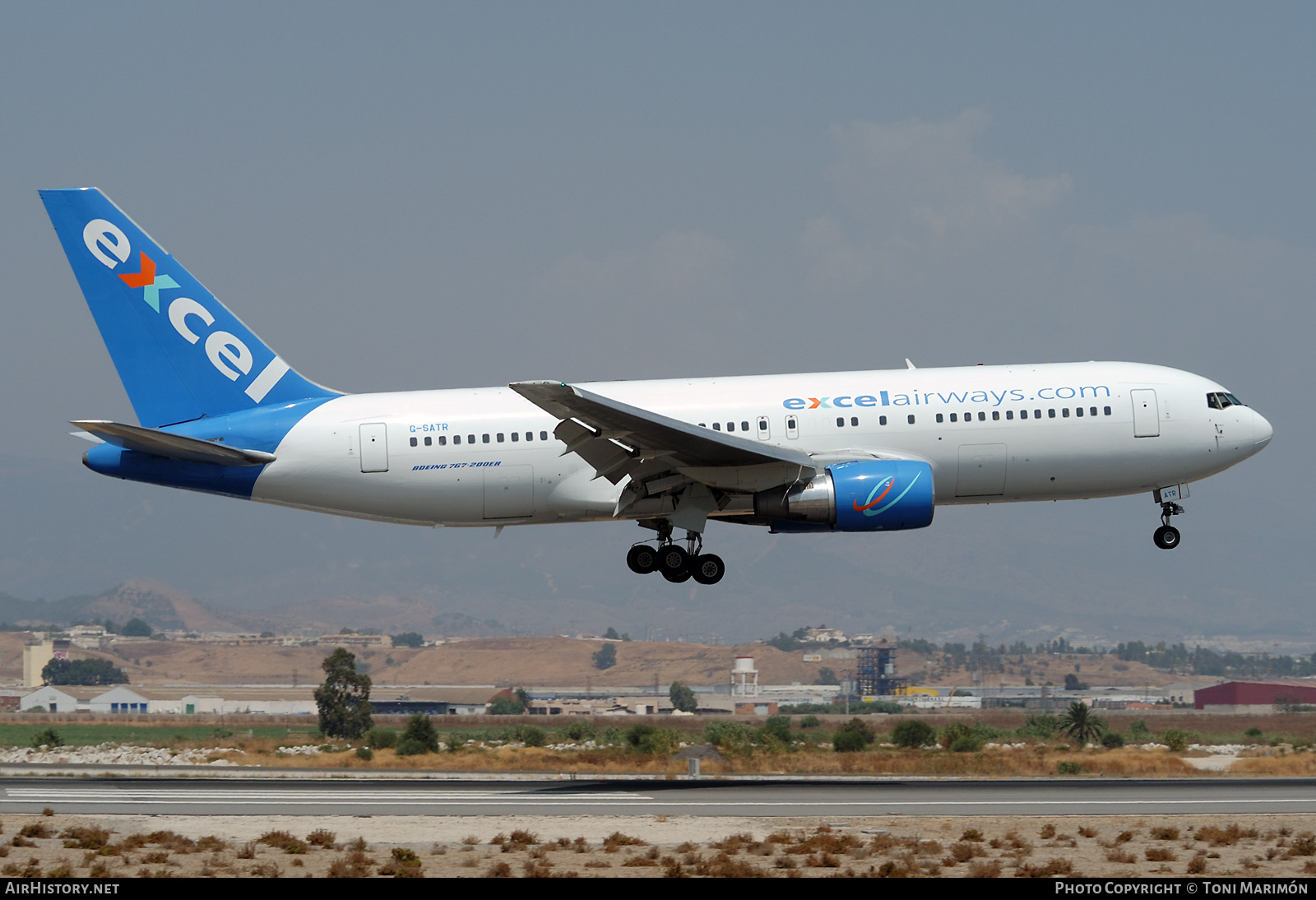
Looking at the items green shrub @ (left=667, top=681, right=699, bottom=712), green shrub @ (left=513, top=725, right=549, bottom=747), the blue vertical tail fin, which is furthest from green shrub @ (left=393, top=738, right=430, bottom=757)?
green shrub @ (left=667, top=681, right=699, bottom=712)

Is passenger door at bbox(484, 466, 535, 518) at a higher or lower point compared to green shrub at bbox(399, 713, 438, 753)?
higher

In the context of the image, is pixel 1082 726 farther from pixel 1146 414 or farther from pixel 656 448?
pixel 656 448

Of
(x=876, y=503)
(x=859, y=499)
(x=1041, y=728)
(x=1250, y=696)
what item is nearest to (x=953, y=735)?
(x=1041, y=728)

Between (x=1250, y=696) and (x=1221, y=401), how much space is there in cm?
13128

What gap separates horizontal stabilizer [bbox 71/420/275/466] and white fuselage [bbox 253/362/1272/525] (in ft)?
2.11

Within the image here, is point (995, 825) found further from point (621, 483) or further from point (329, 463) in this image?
point (329, 463)

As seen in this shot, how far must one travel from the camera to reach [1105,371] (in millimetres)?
36438

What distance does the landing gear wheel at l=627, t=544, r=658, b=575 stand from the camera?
36844 mm

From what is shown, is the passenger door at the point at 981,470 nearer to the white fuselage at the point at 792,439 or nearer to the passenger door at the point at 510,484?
the white fuselage at the point at 792,439

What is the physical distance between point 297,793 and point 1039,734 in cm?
5717

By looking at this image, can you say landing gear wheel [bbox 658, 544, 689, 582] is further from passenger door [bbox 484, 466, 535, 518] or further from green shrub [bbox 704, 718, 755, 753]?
green shrub [bbox 704, 718, 755, 753]
